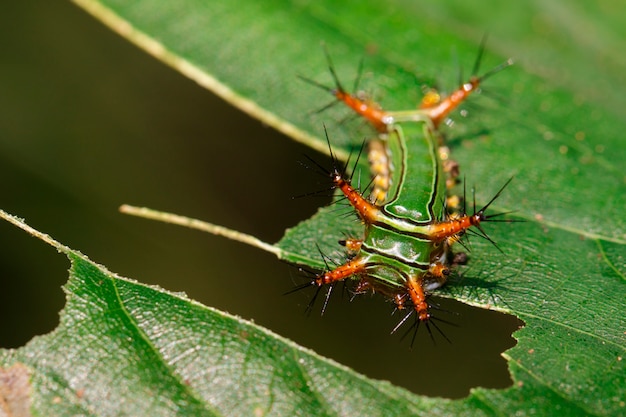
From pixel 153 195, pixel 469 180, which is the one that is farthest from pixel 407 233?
pixel 153 195

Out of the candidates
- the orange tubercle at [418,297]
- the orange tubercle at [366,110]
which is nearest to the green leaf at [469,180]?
the orange tubercle at [366,110]

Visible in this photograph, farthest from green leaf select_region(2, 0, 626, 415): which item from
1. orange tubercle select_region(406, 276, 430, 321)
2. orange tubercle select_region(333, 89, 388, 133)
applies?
orange tubercle select_region(406, 276, 430, 321)

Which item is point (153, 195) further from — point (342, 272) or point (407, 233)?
point (407, 233)

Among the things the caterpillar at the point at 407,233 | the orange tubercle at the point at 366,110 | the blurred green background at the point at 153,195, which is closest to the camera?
the blurred green background at the point at 153,195

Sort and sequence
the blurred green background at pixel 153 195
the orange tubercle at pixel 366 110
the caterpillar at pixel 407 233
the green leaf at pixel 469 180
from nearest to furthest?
1. the green leaf at pixel 469 180
2. the blurred green background at pixel 153 195
3. the caterpillar at pixel 407 233
4. the orange tubercle at pixel 366 110

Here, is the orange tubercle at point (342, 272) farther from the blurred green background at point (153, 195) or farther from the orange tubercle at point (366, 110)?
the orange tubercle at point (366, 110)

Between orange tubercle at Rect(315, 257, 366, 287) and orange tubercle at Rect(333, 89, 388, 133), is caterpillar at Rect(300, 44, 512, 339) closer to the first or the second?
orange tubercle at Rect(315, 257, 366, 287)

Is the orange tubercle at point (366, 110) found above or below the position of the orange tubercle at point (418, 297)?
above
